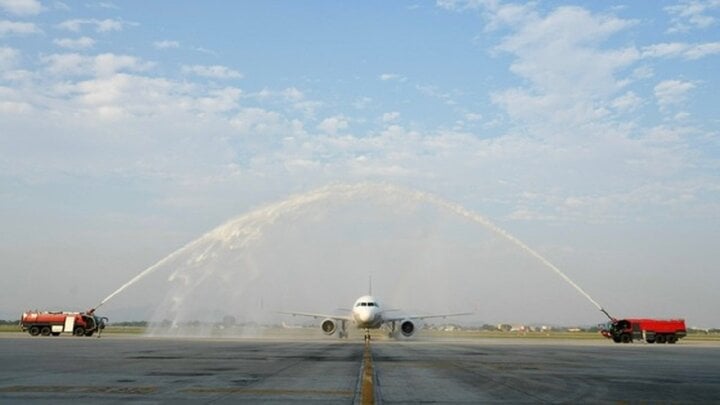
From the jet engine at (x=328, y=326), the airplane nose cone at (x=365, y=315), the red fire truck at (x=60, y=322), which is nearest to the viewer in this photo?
the red fire truck at (x=60, y=322)

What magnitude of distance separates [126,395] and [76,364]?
34.0ft

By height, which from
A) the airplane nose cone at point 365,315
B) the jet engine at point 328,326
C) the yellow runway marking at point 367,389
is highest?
the airplane nose cone at point 365,315

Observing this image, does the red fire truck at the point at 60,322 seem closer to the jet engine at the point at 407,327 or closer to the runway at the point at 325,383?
the jet engine at the point at 407,327

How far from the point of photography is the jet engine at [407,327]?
68312 mm

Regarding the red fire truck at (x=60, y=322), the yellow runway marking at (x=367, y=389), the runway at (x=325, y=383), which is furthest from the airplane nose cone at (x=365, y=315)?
the yellow runway marking at (x=367, y=389)

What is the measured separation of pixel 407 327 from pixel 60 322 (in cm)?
3293

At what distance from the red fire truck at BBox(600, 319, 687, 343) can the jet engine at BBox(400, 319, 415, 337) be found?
19372 millimetres

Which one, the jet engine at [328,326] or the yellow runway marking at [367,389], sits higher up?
the jet engine at [328,326]

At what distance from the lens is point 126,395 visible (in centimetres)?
1384

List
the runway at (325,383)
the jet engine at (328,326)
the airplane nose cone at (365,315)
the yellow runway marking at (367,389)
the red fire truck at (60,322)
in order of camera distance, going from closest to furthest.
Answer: the yellow runway marking at (367,389), the runway at (325,383), the red fire truck at (60,322), the airplane nose cone at (365,315), the jet engine at (328,326)

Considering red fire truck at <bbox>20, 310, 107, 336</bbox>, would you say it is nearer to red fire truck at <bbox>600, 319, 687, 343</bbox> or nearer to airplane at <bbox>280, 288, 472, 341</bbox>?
airplane at <bbox>280, 288, 472, 341</bbox>

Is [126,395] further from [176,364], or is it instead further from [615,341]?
[615,341]

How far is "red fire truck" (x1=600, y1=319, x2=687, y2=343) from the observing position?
63156 millimetres

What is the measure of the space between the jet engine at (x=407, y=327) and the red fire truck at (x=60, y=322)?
29.6 meters
